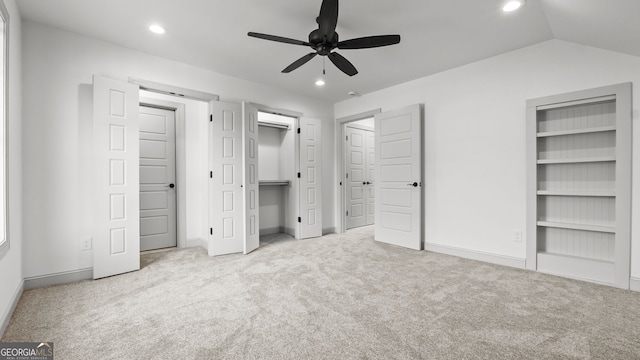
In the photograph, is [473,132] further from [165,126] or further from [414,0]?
[165,126]

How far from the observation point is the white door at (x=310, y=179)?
191 inches

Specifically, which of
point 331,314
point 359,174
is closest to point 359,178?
point 359,174

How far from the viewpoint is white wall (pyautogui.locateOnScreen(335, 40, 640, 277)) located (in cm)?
278

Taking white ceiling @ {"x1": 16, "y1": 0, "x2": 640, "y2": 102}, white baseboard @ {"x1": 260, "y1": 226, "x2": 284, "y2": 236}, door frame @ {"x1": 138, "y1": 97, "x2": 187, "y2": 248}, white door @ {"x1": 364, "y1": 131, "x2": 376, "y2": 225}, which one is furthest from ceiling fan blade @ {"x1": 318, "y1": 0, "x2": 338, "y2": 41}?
white door @ {"x1": 364, "y1": 131, "x2": 376, "y2": 225}

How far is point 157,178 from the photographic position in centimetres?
413

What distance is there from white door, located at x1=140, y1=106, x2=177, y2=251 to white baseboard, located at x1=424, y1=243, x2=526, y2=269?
12.7 feet

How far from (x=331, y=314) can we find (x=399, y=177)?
2.70m

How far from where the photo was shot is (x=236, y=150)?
12.9 ft

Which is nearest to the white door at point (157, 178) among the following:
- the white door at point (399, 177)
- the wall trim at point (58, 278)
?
the wall trim at point (58, 278)

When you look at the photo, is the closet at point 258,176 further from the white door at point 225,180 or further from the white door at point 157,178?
the white door at point 157,178

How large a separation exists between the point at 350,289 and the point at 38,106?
3.46 m

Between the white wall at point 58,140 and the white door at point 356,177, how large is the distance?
394 centimetres

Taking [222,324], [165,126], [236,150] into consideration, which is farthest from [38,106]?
[222,324]

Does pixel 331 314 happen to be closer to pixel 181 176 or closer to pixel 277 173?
pixel 181 176
